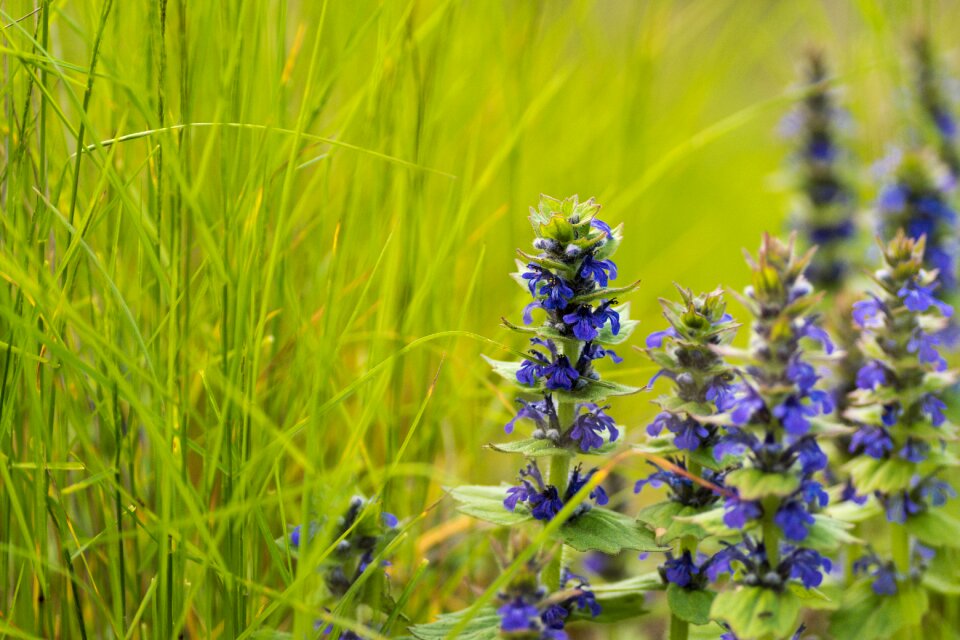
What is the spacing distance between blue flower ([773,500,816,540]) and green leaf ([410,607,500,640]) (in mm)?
565

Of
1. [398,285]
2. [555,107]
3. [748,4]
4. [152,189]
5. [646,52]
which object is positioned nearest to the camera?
[152,189]

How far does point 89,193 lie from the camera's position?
7.91ft

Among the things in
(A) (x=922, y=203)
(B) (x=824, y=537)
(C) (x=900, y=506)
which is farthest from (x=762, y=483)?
(A) (x=922, y=203)

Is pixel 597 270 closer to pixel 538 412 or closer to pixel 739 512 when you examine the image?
pixel 538 412

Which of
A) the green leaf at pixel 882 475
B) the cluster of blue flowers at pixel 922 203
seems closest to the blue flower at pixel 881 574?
the green leaf at pixel 882 475

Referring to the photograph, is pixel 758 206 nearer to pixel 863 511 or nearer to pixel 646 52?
pixel 646 52

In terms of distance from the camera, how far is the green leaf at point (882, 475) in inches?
85.2

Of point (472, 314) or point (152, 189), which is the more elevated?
point (152, 189)

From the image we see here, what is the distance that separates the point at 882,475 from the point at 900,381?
0.22 metres

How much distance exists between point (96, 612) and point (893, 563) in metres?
1.97

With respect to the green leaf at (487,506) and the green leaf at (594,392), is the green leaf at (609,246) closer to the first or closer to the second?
the green leaf at (594,392)

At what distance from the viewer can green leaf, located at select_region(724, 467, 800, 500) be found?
5.60 ft

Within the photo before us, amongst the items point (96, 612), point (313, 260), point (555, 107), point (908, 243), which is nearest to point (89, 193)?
point (313, 260)

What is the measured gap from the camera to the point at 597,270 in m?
1.86
